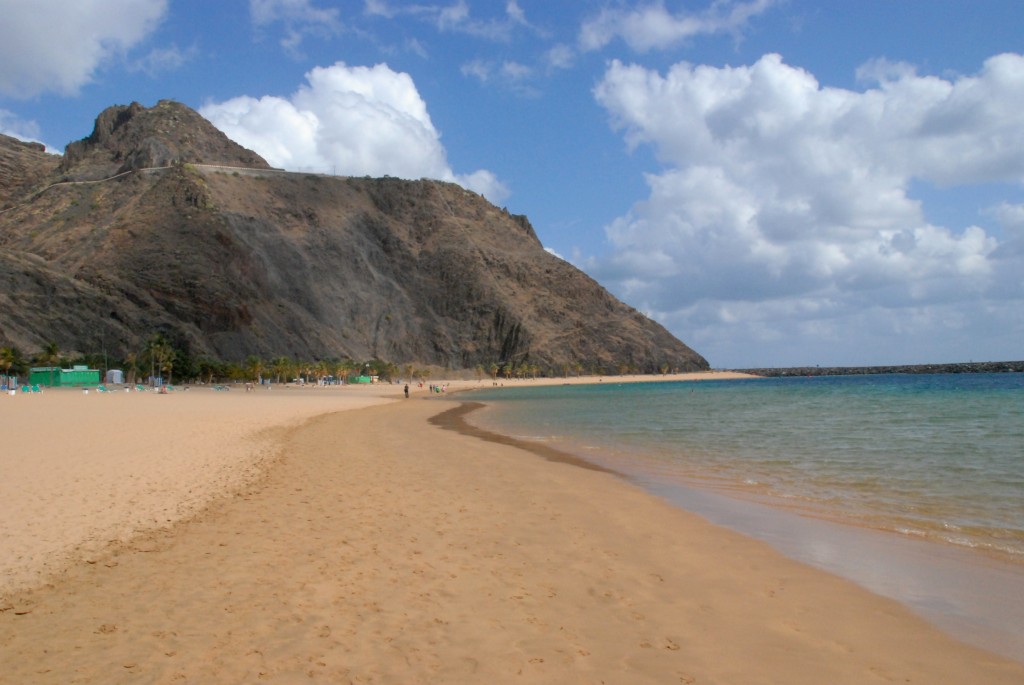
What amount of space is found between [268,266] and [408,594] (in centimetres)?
11386

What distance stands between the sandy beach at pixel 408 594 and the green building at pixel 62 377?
66.6m

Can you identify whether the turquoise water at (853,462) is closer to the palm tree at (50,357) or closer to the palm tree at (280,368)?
the palm tree at (50,357)

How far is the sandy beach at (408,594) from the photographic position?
500 cm

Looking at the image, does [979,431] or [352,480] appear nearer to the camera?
[352,480]

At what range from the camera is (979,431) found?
26.2 m

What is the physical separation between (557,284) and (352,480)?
14572cm

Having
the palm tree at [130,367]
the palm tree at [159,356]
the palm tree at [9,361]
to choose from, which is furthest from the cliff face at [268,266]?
the palm tree at [9,361]

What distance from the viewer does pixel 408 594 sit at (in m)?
6.50

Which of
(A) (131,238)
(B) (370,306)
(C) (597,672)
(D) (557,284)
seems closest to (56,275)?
(A) (131,238)

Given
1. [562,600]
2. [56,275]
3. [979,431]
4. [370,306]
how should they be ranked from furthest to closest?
[370,306], [56,275], [979,431], [562,600]

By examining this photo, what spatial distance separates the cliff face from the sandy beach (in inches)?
3506

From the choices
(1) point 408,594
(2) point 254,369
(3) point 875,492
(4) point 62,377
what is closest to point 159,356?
(4) point 62,377

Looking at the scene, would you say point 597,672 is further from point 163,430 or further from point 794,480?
point 163,430

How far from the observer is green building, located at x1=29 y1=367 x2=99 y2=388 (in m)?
69.4
